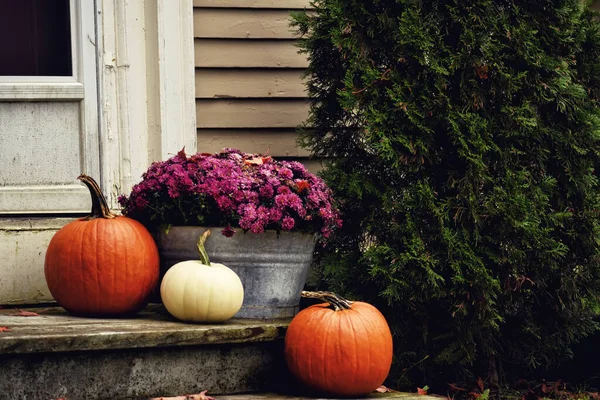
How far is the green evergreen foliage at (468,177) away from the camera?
361 cm

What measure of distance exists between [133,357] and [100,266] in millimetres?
500

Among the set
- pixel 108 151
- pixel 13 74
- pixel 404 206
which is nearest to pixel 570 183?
pixel 404 206

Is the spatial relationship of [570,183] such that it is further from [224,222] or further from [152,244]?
[152,244]

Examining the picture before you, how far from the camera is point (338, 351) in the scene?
123 inches

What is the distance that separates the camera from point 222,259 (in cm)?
347

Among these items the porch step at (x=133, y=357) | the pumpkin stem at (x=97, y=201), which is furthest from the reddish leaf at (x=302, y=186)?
the pumpkin stem at (x=97, y=201)

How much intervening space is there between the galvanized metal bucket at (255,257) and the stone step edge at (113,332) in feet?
0.34

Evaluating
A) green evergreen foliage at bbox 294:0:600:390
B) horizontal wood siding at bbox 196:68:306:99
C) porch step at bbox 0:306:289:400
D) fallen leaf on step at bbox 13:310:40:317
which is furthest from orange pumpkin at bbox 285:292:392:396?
horizontal wood siding at bbox 196:68:306:99

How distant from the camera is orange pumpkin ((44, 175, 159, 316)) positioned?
3.31 meters

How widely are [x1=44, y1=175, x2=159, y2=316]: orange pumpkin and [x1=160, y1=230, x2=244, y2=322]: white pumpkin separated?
0.16m

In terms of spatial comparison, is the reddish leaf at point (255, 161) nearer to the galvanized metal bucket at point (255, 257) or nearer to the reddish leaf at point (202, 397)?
the galvanized metal bucket at point (255, 257)

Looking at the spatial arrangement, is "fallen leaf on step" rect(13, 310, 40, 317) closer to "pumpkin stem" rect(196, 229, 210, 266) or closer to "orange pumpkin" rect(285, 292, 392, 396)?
"pumpkin stem" rect(196, 229, 210, 266)

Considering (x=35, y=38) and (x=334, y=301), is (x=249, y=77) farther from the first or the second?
(x=334, y=301)

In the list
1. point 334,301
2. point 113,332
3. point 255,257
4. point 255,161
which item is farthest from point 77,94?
point 334,301
